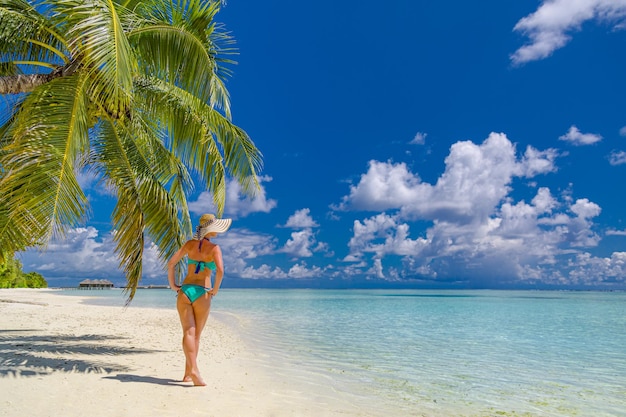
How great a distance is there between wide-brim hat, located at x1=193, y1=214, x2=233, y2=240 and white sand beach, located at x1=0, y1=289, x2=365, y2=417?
1670mm

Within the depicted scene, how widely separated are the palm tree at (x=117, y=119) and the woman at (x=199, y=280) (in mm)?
1436

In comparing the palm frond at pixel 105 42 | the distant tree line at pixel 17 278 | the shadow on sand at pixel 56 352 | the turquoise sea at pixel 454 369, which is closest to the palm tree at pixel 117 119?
the palm frond at pixel 105 42

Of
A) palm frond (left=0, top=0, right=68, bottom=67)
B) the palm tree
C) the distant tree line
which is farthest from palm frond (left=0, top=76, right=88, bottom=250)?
the distant tree line

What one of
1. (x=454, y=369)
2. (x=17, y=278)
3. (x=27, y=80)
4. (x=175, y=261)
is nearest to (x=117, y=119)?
(x=27, y=80)

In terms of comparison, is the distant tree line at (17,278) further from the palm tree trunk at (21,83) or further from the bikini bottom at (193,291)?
the bikini bottom at (193,291)

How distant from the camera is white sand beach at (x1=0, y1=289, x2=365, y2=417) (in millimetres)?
4418

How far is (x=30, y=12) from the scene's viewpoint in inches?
268

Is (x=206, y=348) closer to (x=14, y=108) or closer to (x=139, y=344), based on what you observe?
(x=139, y=344)

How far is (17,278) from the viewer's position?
180 feet

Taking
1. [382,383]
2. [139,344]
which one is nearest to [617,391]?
[382,383]

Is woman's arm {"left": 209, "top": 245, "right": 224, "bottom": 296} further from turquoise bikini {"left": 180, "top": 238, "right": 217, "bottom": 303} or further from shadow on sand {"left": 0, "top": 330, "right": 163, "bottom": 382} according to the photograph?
shadow on sand {"left": 0, "top": 330, "right": 163, "bottom": 382}

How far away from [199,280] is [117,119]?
3.53 m

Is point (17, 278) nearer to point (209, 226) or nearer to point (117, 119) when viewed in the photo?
point (117, 119)

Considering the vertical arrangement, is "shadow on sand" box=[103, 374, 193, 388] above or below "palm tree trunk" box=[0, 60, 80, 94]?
below
